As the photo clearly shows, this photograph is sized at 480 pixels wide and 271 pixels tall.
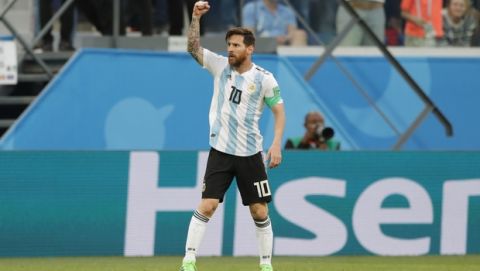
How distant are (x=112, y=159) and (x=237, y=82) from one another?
3.93 meters

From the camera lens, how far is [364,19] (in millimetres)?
18062

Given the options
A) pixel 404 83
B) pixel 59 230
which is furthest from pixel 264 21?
pixel 59 230

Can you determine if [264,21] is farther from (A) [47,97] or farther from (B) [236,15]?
(A) [47,97]

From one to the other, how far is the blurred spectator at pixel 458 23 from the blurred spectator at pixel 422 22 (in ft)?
0.30

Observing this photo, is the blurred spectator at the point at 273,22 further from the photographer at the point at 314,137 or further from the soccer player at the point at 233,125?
the soccer player at the point at 233,125

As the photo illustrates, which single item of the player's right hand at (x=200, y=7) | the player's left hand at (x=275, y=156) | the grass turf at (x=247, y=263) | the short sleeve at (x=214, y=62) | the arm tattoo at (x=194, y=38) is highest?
the player's right hand at (x=200, y=7)

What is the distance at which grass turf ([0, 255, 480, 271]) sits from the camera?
1283 cm

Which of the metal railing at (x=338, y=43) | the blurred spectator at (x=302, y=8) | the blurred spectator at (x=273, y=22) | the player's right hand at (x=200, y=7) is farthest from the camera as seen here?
the blurred spectator at (x=302, y=8)

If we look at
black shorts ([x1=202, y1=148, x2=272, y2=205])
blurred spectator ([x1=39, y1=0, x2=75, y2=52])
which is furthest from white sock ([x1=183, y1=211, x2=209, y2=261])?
blurred spectator ([x1=39, y1=0, x2=75, y2=52])

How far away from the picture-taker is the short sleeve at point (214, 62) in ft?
36.6

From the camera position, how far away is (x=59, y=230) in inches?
574

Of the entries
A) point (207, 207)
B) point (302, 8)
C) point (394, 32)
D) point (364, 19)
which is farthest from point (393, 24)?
point (207, 207)

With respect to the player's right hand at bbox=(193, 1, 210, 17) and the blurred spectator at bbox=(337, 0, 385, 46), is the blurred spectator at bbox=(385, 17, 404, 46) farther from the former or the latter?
the player's right hand at bbox=(193, 1, 210, 17)

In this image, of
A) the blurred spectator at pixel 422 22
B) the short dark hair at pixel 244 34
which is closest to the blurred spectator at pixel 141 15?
the blurred spectator at pixel 422 22
